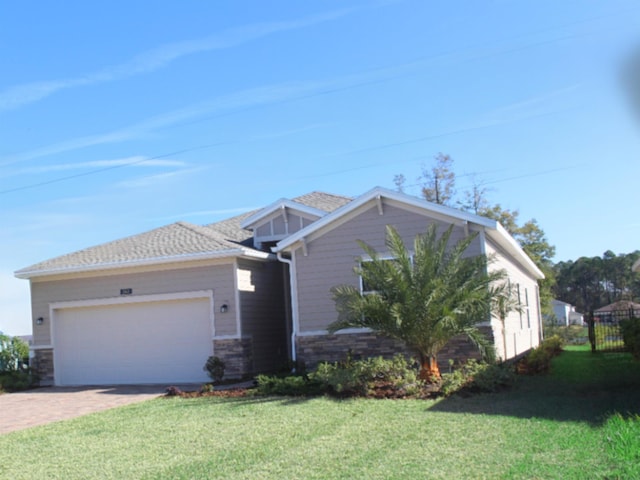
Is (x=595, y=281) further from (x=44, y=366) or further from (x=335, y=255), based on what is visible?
(x=44, y=366)

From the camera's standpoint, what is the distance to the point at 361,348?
15477 millimetres

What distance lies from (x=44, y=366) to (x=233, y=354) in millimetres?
6005

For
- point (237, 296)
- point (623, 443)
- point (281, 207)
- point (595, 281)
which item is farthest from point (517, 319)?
point (595, 281)

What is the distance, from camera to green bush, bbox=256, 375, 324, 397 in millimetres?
12697

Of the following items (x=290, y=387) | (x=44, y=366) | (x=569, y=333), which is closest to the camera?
(x=290, y=387)

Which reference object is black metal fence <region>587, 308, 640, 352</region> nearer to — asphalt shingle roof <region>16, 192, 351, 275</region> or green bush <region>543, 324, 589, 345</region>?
green bush <region>543, 324, 589, 345</region>

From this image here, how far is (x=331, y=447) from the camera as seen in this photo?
797cm

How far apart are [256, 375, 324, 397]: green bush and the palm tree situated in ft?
4.13

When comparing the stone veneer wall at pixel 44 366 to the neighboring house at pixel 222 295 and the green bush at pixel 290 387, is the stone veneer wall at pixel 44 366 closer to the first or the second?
the neighboring house at pixel 222 295

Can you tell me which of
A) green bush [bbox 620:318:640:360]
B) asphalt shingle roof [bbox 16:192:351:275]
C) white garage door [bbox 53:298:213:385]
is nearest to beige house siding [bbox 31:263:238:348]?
white garage door [bbox 53:298:213:385]

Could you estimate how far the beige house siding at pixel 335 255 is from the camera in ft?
50.6

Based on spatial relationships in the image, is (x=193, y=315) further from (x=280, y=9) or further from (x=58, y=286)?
(x=280, y=9)

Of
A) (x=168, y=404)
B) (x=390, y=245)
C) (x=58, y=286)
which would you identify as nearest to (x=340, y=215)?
(x=390, y=245)

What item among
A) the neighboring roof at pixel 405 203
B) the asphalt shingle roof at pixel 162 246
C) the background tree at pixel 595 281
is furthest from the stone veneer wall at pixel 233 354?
the background tree at pixel 595 281
